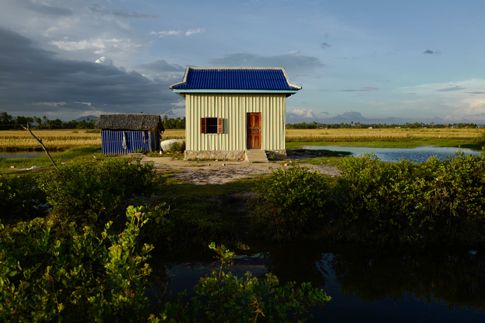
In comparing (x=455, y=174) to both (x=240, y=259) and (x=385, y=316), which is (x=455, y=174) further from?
(x=240, y=259)

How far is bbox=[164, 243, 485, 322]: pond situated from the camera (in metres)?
6.59

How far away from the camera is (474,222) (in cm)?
960

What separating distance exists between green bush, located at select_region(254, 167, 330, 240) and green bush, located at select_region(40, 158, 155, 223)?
3589 mm

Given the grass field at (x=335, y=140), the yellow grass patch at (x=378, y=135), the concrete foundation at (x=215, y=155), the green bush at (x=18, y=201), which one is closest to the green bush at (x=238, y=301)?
the green bush at (x=18, y=201)

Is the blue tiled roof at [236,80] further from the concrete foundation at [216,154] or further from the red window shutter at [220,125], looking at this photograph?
the concrete foundation at [216,154]

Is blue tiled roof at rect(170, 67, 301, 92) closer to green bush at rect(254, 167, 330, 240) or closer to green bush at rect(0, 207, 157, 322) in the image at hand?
green bush at rect(254, 167, 330, 240)

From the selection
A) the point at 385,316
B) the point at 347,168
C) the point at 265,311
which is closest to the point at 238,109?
the point at 347,168

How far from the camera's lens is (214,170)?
1627 cm

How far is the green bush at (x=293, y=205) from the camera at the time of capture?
379 inches

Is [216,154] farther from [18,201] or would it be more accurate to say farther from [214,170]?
[18,201]

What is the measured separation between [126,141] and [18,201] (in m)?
15.5

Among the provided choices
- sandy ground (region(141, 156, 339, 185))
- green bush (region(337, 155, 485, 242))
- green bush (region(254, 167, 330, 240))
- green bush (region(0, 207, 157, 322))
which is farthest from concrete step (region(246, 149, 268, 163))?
green bush (region(0, 207, 157, 322))

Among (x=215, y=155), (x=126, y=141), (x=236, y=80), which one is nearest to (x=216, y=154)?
(x=215, y=155)

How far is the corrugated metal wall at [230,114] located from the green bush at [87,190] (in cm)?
1045
